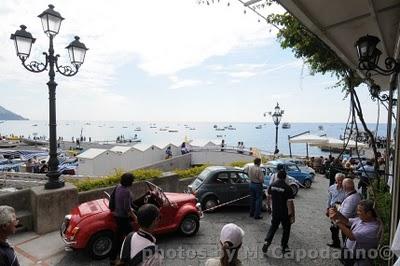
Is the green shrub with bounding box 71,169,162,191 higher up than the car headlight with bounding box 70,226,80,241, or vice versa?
the green shrub with bounding box 71,169,162,191

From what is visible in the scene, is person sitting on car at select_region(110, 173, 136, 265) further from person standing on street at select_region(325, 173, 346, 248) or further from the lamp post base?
person standing on street at select_region(325, 173, 346, 248)

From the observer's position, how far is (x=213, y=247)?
6926 millimetres

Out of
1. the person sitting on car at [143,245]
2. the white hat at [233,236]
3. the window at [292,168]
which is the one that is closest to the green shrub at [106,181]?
the person sitting on car at [143,245]

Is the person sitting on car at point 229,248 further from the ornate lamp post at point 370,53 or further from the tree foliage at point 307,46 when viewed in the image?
the tree foliage at point 307,46

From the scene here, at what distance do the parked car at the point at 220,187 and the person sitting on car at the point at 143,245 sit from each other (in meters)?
Answer: 6.73

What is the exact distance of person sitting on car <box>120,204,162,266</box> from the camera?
2.98m

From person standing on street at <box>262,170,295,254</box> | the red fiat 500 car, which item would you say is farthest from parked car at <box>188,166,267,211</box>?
person standing on street at <box>262,170,295,254</box>

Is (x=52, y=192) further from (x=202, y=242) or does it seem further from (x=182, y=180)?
(x=182, y=180)

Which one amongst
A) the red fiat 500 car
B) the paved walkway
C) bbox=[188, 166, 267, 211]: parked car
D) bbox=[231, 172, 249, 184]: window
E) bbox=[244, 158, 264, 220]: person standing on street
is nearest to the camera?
the red fiat 500 car

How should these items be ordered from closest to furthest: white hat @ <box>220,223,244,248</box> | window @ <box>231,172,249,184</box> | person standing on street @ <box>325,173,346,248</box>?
white hat @ <box>220,223,244,248</box>
person standing on street @ <box>325,173,346,248</box>
window @ <box>231,172,249,184</box>

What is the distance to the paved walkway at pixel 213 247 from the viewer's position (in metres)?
6.17

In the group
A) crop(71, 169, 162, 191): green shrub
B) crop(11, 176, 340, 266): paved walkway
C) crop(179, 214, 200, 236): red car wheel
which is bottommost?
crop(11, 176, 340, 266): paved walkway

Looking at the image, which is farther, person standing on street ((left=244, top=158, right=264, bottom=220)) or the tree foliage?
person standing on street ((left=244, top=158, right=264, bottom=220))

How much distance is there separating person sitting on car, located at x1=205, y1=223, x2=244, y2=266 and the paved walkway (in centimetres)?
347
